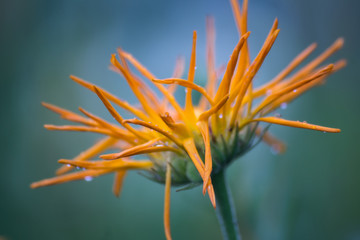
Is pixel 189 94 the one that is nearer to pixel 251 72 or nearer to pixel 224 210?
pixel 251 72

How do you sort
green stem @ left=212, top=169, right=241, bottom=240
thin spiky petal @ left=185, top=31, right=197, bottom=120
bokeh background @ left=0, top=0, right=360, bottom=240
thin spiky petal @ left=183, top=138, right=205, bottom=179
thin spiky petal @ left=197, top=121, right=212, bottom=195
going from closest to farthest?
thin spiky petal @ left=197, top=121, right=212, bottom=195 < thin spiky petal @ left=183, top=138, right=205, bottom=179 < thin spiky petal @ left=185, top=31, right=197, bottom=120 < green stem @ left=212, top=169, right=241, bottom=240 < bokeh background @ left=0, top=0, right=360, bottom=240

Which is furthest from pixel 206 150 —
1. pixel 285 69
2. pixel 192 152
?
pixel 285 69

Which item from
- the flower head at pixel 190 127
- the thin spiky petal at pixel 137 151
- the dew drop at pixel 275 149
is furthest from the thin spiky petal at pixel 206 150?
the dew drop at pixel 275 149

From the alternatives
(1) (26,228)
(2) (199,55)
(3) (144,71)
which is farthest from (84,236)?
(3) (144,71)

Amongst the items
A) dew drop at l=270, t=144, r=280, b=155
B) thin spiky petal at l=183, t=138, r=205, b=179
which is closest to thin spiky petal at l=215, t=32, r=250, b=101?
thin spiky petal at l=183, t=138, r=205, b=179

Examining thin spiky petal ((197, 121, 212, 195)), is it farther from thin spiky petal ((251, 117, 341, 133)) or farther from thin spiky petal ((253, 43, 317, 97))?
thin spiky petal ((253, 43, 317, 97))

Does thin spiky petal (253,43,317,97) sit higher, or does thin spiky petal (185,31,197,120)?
thin spiky petal (253,43,317,97)
